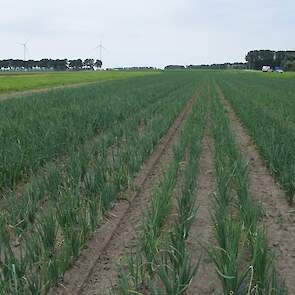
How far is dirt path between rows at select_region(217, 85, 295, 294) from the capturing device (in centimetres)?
380

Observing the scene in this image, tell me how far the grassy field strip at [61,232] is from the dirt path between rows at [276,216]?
164 cm

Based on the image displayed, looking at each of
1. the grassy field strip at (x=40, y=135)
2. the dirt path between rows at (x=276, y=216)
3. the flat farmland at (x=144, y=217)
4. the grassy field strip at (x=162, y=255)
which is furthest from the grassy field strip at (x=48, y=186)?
the dirt path between rows at (x=276, y=216)

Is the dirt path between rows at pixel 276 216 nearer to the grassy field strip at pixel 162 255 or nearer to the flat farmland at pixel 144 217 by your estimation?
the flat farmland at pixel 144 217

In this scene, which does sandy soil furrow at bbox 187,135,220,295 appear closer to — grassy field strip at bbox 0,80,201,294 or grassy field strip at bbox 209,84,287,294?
grassy field strip at bbox 209,84,287,294

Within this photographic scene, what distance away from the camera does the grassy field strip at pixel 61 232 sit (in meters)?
3.14

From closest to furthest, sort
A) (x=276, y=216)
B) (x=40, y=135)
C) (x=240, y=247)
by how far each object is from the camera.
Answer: (x=240, y=247) → (x=276, y=216) → (x=40, y=135)

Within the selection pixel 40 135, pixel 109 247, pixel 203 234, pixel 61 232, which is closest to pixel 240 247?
pixel 203 234

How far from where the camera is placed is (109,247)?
164 inches

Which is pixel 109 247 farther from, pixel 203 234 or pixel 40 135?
pixel 40 135

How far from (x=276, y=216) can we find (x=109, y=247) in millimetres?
1932

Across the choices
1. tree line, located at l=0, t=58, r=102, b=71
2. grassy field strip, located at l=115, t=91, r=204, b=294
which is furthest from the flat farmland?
tree line, located at l=0, t=58, r=102, b=71

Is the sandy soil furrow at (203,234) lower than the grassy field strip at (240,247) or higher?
lower

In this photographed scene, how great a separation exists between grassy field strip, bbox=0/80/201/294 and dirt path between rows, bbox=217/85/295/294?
1.64 m

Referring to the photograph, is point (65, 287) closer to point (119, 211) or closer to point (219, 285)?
point (219, 285)
